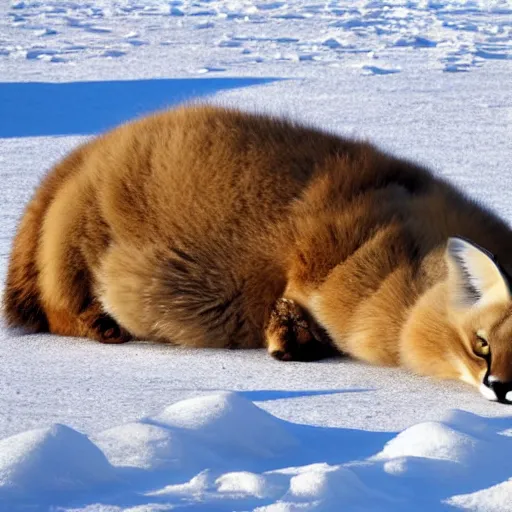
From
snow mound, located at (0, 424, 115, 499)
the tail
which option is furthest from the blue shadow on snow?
snow mound, located at (0, 424, 115, 499)

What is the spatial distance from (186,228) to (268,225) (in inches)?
10.6

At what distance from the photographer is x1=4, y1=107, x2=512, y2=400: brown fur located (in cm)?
321

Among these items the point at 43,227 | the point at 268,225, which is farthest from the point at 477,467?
the point at 43,227

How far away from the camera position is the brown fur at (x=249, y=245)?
3205 millimetres

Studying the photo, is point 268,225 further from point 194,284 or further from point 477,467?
point 477,467

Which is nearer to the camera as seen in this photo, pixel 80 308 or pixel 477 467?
pixel 477 467

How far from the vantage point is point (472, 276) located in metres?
2.88

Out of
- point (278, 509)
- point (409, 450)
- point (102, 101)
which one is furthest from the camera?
point (102, 101)

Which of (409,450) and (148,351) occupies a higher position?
(409,450)

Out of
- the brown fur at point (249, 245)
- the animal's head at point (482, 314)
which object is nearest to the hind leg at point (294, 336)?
the brown fur at point (249, 245)

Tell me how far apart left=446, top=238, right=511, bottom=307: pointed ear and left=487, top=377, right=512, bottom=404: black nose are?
218 millimetres

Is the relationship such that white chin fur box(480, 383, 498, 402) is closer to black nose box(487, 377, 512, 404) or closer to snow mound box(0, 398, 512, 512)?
black nose box(487, 377, 512, 404)

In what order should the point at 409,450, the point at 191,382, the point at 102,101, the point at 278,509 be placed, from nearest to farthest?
the point at 278,509 → the point at 409,450 → the point at 191,382 → the point at 102,101

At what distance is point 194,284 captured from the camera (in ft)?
11.2
